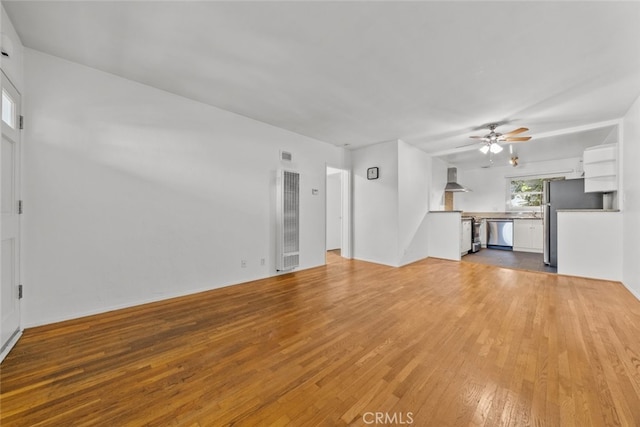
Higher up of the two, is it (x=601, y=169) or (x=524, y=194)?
(x=601, y=169)

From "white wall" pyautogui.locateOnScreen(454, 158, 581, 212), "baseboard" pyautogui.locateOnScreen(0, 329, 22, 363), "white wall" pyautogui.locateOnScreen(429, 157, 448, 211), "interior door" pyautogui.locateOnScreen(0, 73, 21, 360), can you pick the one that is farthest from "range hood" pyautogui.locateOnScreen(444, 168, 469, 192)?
"baseboard" pyautogui.locateOnScreen(0, 329, 22, 363)

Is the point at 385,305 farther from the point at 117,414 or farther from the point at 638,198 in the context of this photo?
the point at 638,198

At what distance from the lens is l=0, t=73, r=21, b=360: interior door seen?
6.30 feet

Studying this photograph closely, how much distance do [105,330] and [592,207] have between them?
7.57 metres

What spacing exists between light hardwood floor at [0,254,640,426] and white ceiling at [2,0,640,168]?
2.54 m

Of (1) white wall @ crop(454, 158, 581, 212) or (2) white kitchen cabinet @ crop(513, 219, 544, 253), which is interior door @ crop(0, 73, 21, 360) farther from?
(2) white kitchen cabinet @ crop(513, 219, 544, 253)

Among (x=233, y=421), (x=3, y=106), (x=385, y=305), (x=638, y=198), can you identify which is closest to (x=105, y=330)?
(x=233, y=421)

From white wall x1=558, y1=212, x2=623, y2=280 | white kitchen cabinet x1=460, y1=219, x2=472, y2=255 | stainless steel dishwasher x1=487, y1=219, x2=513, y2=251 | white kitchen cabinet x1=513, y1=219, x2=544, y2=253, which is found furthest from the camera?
stainless steel dishwasher x1=487, y1=219, x2=513, y2=251

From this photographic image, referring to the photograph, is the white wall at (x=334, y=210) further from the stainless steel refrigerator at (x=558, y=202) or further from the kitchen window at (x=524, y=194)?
the kitchen window at (x=524, y=194)

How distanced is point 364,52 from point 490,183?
291 inches

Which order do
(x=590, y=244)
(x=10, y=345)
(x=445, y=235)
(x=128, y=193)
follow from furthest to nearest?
(x=445, y=235), (x=590, y=244), (x=128, y=193), (x=10, y=345)

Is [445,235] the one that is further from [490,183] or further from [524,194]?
[524,194]

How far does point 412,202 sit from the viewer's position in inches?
210

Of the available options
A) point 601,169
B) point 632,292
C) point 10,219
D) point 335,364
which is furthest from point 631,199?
point 10,219
